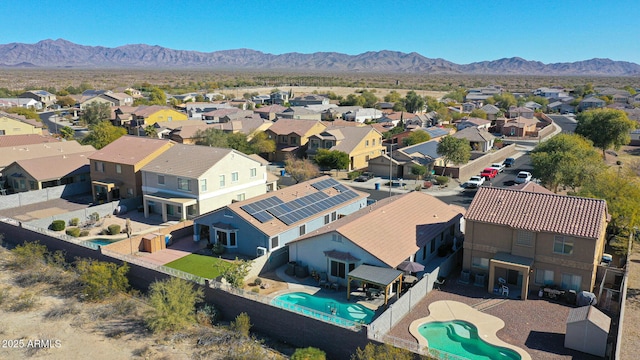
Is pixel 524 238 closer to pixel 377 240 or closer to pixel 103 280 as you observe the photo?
pixel 377 240

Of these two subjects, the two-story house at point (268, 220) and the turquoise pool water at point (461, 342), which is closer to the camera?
the turquoise pool water at point (461, 342)

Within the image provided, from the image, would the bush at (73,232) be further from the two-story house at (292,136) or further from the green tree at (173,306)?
the two-story house at (292,136)

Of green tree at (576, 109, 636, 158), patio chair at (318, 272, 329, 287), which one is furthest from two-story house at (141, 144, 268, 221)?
green tree at (576, 109, 636, 158)

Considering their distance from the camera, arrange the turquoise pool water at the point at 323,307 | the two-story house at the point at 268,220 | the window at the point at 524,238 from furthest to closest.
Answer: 1. the two-story house at the point at 268,220
2. the window at the point at 524,238
3. the turquoise pool water at the point at 323,307

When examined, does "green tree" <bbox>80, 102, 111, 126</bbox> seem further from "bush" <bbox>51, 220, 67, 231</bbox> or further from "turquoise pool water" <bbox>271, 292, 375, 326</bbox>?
"turquoise pool water" <bbox>271, 292, 375, 326</bbox>

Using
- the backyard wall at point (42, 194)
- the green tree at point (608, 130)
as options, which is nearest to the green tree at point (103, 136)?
the backyard wall at point (42, 194)

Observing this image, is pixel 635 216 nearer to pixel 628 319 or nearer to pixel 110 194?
pixel 628 319
